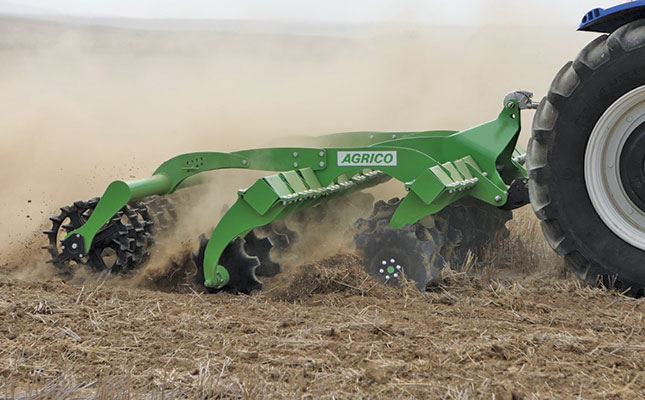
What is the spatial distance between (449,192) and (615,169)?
1.22 m

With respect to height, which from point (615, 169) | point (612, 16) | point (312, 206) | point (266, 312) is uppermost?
point (612, 16)

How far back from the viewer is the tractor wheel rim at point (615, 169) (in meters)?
4.85

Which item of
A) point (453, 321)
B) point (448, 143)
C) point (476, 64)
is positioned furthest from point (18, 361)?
point (476, 64)

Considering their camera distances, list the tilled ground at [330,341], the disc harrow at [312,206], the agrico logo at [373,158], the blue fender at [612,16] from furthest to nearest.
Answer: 1. the agrico logo at [373,158]
2. the disc harrow at [312,206]
3. the blue fender at [612,16]
4. the tilled ground at [330,341]

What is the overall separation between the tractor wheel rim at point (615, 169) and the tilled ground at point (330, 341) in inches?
16.1

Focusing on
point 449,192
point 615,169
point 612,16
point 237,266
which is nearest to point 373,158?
point 449,192

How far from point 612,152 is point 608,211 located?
34 centimetres

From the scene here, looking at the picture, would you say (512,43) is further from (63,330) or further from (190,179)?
(63,330)

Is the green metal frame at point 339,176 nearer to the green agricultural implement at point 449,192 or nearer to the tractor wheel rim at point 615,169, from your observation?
the green agricultural implement at point 449,192

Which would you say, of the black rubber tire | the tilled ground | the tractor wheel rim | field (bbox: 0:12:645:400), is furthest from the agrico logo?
the tractor wheel rim

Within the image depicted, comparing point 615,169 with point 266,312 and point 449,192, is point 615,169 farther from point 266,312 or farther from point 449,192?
point 266,312

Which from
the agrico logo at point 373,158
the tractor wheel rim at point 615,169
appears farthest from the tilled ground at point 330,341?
the agrico logo at point 373,158

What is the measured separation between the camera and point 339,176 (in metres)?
6.68

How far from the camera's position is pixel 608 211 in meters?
4.89
